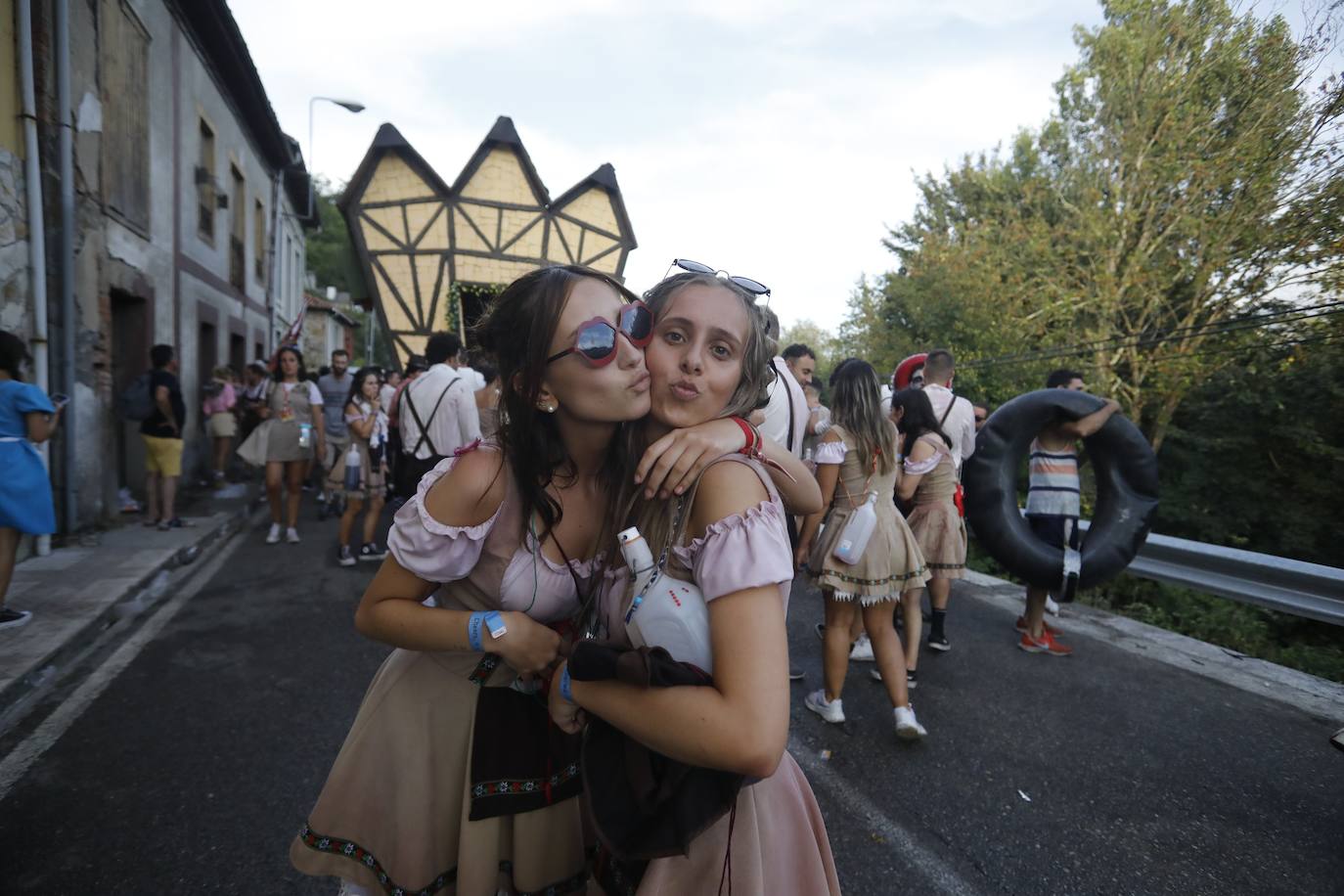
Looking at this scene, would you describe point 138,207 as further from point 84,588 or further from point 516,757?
point 516,757

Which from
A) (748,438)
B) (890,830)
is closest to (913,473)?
(890,830)

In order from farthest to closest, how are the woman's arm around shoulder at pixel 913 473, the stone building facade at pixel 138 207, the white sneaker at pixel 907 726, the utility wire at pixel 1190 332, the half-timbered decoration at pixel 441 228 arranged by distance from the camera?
the half-timbered decoration at pixel 441 228, the stone building facade at pixel 138 207, the utility wire at pixel 1190 332, the woman's arm around shoulder at pixel 913 473, the white sneaker at pixel 907 726

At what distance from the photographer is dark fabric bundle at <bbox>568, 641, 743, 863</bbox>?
966 mm

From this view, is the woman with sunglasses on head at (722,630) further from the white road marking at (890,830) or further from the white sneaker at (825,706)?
the white sneaker at (825,706)

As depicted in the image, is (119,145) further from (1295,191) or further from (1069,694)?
(1295,191)

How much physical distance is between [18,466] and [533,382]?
4601 mm

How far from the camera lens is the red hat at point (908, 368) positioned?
631 cm

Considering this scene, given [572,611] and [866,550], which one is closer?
[572,611]

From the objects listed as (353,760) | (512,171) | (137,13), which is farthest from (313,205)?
(353,760)

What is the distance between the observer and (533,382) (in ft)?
4.50

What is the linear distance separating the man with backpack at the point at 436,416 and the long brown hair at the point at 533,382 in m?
3.82

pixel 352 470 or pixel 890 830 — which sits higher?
pixel 352 470

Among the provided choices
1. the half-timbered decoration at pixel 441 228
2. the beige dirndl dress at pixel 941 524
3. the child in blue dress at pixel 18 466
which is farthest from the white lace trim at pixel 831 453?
the half-timbered decoration at pixel 441 228

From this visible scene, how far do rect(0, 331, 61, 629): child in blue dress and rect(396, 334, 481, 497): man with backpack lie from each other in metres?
2.12
